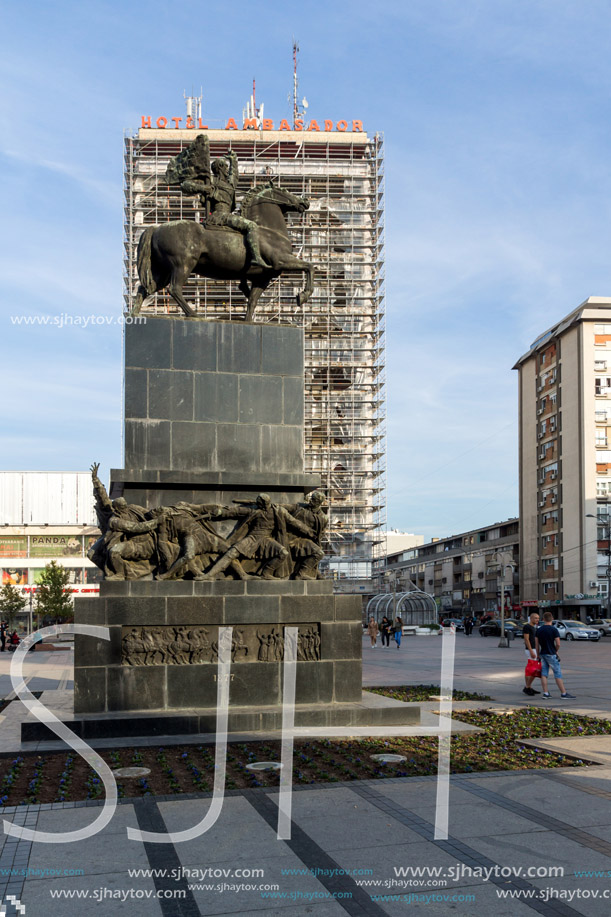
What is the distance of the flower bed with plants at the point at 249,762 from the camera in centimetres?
785

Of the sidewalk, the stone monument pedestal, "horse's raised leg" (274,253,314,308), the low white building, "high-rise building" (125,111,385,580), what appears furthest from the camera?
the low white building

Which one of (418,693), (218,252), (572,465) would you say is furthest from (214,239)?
(572,465)

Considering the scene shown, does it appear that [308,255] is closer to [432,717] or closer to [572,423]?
[572,423]

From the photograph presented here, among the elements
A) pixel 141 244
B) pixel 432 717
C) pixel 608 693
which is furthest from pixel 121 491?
pixel 608 693

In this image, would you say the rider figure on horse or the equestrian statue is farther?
the rider figure on horse

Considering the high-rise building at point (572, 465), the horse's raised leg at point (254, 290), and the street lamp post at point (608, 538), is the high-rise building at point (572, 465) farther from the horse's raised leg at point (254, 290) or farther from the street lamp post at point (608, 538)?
the horse's raised leg at point (254, 290)

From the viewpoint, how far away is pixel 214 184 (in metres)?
14.0

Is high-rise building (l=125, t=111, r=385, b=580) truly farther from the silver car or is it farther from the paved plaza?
the paved plaza

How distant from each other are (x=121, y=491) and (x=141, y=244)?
4214mm

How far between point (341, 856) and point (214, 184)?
1100 cm

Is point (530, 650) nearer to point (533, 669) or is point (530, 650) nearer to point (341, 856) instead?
point (533, 669)

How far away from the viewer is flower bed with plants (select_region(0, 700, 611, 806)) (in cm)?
785

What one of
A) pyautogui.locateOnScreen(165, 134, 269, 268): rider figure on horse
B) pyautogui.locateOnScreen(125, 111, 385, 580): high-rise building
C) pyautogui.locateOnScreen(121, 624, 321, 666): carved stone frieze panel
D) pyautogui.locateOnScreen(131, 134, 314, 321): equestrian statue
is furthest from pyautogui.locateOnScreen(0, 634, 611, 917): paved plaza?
pyautogui.locateOnScreen(125, 111, 385, 580): high-rise building

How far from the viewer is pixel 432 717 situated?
12.5 meters
